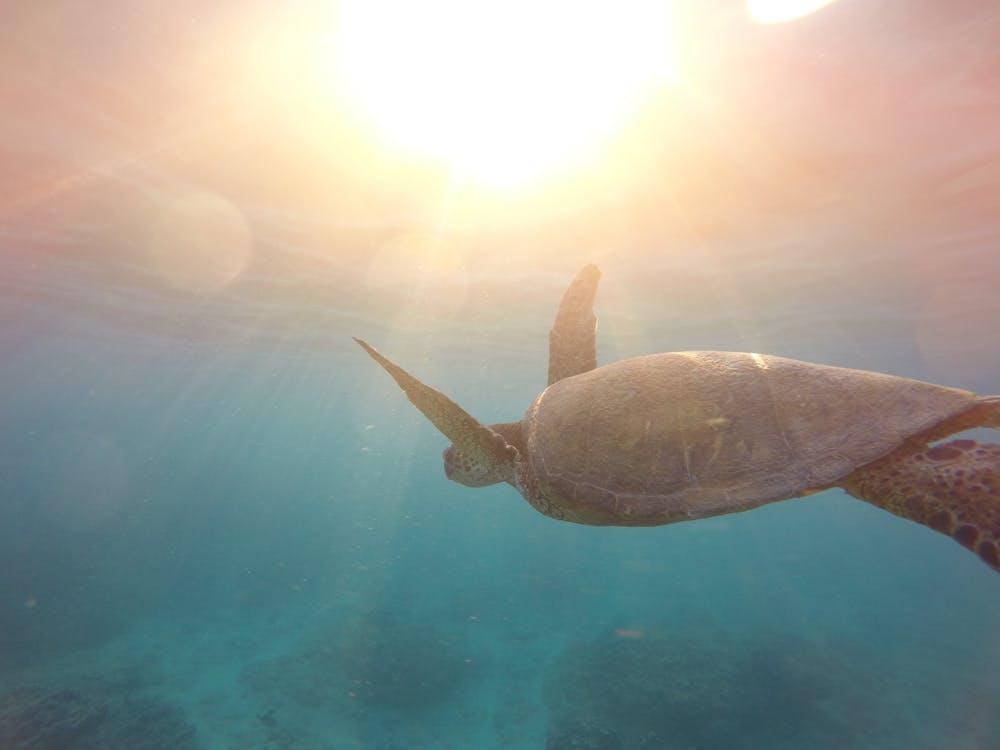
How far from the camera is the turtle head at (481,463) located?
3824 mm

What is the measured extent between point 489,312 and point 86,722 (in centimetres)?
1683

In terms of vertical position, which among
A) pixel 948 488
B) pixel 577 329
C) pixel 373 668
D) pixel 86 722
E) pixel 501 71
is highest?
pixel 501 71

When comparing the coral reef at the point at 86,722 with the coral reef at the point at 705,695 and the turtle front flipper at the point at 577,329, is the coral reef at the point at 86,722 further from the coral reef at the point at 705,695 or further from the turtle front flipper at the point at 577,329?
the turtle front flipper at the point at 577,329

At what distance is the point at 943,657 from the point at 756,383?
22581mm

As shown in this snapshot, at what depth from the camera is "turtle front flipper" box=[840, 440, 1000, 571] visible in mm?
2287

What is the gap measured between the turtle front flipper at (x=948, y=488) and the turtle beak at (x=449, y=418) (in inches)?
91.9

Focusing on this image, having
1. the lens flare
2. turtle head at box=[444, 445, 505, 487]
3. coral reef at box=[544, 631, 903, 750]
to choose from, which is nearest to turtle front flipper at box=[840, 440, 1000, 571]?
turtle head at box=[444, 445, 505, 487]

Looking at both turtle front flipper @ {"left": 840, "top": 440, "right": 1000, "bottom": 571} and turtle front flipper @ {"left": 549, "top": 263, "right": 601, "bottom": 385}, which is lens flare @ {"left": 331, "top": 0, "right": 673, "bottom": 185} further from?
turtle front flipper @ {"left": 840, "top": 440, "right": 1000, "bottom": 571}

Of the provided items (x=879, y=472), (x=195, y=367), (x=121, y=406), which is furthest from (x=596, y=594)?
(x=121, y=406)

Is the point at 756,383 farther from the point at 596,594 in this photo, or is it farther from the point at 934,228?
the point at 596,594

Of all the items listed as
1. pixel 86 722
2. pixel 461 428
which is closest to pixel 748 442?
pixel 461 428

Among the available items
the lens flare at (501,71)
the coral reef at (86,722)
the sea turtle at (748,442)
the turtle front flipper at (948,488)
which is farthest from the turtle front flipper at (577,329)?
the coral reef at (86,722)

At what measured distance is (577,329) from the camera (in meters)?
4.97

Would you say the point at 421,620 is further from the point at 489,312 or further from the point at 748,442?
the point at 748,442
